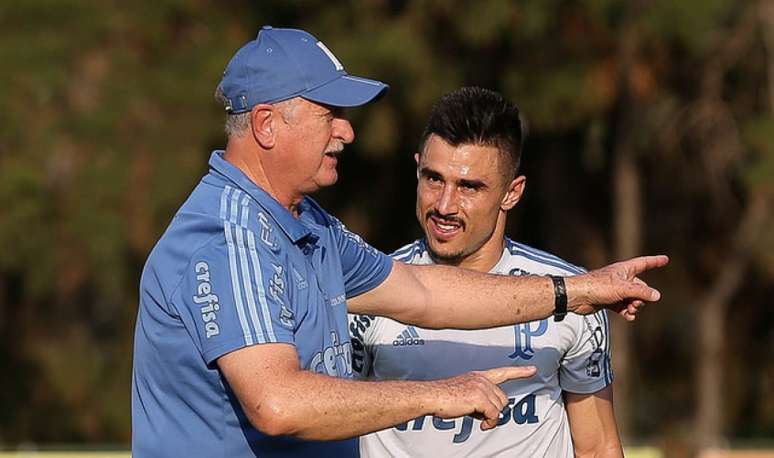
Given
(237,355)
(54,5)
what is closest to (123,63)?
(54,5)

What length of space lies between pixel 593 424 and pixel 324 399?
167 cm

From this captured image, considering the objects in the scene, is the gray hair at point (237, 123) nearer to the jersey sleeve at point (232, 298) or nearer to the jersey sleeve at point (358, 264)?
the jersey sleeve at point (232, 298)

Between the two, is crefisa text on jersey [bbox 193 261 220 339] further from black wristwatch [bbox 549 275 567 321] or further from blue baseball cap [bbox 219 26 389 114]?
black wristwatch [bbox 549 275 567 321]

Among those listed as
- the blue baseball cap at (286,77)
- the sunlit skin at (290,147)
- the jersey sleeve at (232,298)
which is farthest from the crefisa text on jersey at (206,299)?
the blue baseball cap at (286,77)

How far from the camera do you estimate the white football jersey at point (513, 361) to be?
5.06 m

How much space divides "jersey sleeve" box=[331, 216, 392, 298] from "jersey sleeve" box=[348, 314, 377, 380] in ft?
0.99

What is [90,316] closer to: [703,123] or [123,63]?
[123,63]

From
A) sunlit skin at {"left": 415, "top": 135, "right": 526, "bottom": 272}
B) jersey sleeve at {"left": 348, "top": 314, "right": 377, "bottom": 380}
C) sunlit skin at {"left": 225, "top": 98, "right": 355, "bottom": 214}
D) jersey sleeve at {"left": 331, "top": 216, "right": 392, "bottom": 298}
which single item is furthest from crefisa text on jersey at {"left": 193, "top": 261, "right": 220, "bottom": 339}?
sunlit skin at {"left": 415, "top": 135, "right": 526, "bottom": 272}

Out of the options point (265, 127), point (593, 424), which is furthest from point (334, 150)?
point (593, 424)

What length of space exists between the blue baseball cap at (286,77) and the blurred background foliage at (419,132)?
1189cm

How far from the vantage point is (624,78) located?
17.8 meters

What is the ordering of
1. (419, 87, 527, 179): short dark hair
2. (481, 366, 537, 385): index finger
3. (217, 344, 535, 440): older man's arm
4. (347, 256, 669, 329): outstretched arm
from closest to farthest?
(217, 344, 535, 440): older man's arm, (481, 366, 537, 385): index finger, (347, 256, 669, 329): outstretched arm, (419, 87, 527, 179): short dark hair

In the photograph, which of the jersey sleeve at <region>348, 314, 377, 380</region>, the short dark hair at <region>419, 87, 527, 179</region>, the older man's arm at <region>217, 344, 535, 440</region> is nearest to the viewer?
the older man's arm at <region>217, 344, 535, 440</region>

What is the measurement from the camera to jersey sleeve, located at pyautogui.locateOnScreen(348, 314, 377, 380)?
5.11 meters
